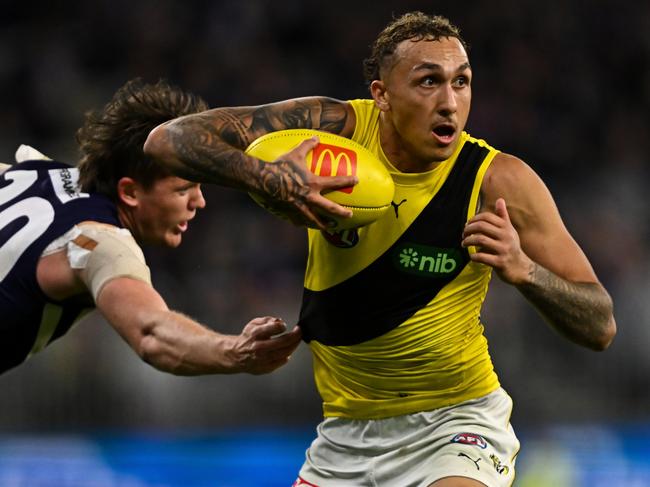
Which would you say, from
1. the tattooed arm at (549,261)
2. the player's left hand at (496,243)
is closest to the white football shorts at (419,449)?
the tattooed arm at (549,261)

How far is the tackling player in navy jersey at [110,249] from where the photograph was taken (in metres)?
4.04

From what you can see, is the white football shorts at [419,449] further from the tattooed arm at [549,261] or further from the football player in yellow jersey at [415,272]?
the tattooed arm at [549,261]

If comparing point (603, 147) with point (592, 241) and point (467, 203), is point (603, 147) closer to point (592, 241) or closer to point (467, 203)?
point (592, 241)

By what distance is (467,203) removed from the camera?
186 inches

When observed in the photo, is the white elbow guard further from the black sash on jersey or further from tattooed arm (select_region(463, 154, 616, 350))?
tattooed arm (select_region(463, 154, 616, 350))

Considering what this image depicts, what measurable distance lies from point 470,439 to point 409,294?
25.0 inches

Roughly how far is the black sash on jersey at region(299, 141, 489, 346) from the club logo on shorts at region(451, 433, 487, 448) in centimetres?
52

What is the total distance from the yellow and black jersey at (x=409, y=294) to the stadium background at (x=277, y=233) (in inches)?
165

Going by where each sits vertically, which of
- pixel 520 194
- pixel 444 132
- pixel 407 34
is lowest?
pixel 520 194

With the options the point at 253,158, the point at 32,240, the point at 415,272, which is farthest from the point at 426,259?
the point at 32,240

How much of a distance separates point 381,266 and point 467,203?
435 millimetres

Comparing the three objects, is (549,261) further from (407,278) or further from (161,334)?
(161,334)

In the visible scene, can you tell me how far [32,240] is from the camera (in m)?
4.26

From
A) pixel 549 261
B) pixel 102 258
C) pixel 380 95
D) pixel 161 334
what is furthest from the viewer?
pixel 380 95
